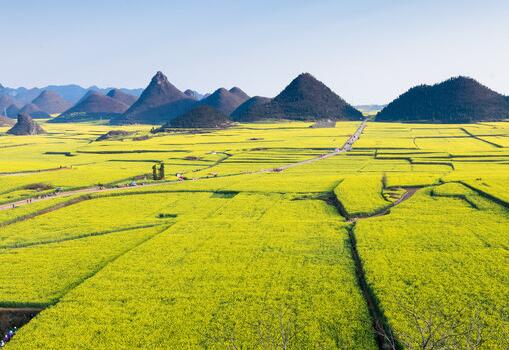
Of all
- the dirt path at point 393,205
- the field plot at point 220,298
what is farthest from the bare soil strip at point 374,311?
the dirt path at point 393,205

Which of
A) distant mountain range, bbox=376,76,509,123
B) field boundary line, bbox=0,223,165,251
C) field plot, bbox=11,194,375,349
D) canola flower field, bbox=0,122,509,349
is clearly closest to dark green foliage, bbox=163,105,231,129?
distant mountain range, bbox=376,76,509,123

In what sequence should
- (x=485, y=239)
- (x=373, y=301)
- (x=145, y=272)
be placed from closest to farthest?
(x=373, y=301)
(x=145, y=272)
(x=485, y=239)

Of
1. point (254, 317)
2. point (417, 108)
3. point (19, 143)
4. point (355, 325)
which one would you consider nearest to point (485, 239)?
point (355, 325)

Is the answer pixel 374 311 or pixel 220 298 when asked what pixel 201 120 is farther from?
pixel 374 311

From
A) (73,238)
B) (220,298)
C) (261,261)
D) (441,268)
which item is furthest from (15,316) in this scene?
(441,268)

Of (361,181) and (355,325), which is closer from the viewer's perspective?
(355,325)

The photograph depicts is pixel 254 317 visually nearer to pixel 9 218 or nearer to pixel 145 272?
pixel 145 272
